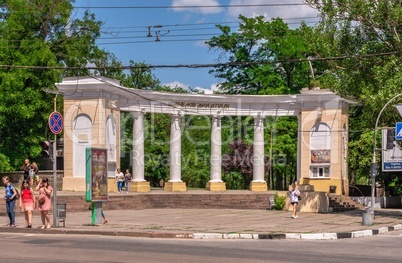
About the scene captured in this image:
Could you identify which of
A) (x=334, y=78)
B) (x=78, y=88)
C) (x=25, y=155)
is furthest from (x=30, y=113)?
(x=334, y=78)

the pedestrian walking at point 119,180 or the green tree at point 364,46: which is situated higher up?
the green tree at point 364,46

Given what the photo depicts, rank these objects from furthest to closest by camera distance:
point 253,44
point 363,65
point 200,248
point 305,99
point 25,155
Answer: point 253,44 < point 25,155 < point 305,99 < point 363,65 < point 200,248

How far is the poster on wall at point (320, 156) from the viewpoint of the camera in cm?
5081

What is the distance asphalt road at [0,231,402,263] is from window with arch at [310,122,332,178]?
25.0 metres

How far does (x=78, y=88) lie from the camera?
151 ft

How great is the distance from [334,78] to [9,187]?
19717 mm

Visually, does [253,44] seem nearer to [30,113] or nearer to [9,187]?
[30,113]

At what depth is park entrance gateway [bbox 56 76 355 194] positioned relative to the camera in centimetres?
4616

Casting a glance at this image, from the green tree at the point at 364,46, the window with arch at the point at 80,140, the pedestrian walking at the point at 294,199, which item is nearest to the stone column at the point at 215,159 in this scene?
the window with arch at the point at 80,140

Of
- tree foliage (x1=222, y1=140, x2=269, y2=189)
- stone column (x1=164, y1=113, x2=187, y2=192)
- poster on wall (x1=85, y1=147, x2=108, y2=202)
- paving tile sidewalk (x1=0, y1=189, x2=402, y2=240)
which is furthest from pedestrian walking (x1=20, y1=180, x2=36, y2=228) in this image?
tree foliage (x1=222, y1=140, x2=269, y2=189)

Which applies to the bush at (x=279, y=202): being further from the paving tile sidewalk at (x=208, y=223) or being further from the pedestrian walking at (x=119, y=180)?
the pedestrian walking at (x=119, y=180)

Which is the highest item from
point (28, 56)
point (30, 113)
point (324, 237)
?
point (28, 56)

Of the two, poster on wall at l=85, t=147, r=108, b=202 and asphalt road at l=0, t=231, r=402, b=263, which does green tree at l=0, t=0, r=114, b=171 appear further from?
asphalt road at l=0, t=231, r=402, b=263

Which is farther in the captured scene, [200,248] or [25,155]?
[25,155]
